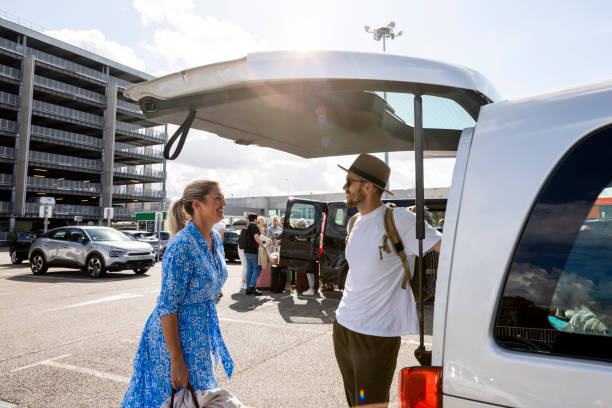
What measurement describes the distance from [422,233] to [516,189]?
16.9 inches

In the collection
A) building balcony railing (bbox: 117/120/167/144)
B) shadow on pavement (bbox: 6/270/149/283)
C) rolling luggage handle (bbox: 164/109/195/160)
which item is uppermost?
building balcony railing (bbox: 117/120/167/144)

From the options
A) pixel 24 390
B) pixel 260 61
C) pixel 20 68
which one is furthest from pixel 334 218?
pixel 20 68

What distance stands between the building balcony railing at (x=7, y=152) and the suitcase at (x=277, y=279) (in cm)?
4071

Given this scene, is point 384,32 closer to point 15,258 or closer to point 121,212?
point 15,258

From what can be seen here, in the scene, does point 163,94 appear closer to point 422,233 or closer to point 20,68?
point 422,233

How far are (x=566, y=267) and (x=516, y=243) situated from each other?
134mm

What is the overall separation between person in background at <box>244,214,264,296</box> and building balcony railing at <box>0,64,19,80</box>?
4250 cm

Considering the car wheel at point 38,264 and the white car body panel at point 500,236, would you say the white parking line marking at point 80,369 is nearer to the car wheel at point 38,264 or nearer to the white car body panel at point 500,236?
the white car body panel at point 500,236

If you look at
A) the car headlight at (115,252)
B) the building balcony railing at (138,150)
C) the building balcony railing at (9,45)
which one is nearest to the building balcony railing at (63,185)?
the building balcony railing at (138,150)

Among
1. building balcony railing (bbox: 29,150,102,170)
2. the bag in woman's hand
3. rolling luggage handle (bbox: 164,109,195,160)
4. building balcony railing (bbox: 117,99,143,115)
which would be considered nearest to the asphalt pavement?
the bag in woman's hand

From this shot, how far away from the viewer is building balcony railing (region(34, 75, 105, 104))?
42.3 metres

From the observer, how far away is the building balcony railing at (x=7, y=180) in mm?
39225

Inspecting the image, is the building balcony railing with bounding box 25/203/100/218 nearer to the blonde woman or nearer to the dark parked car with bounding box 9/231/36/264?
the dark parked car with bounding box 9/231/36/264

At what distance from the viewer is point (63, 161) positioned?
4409cm
